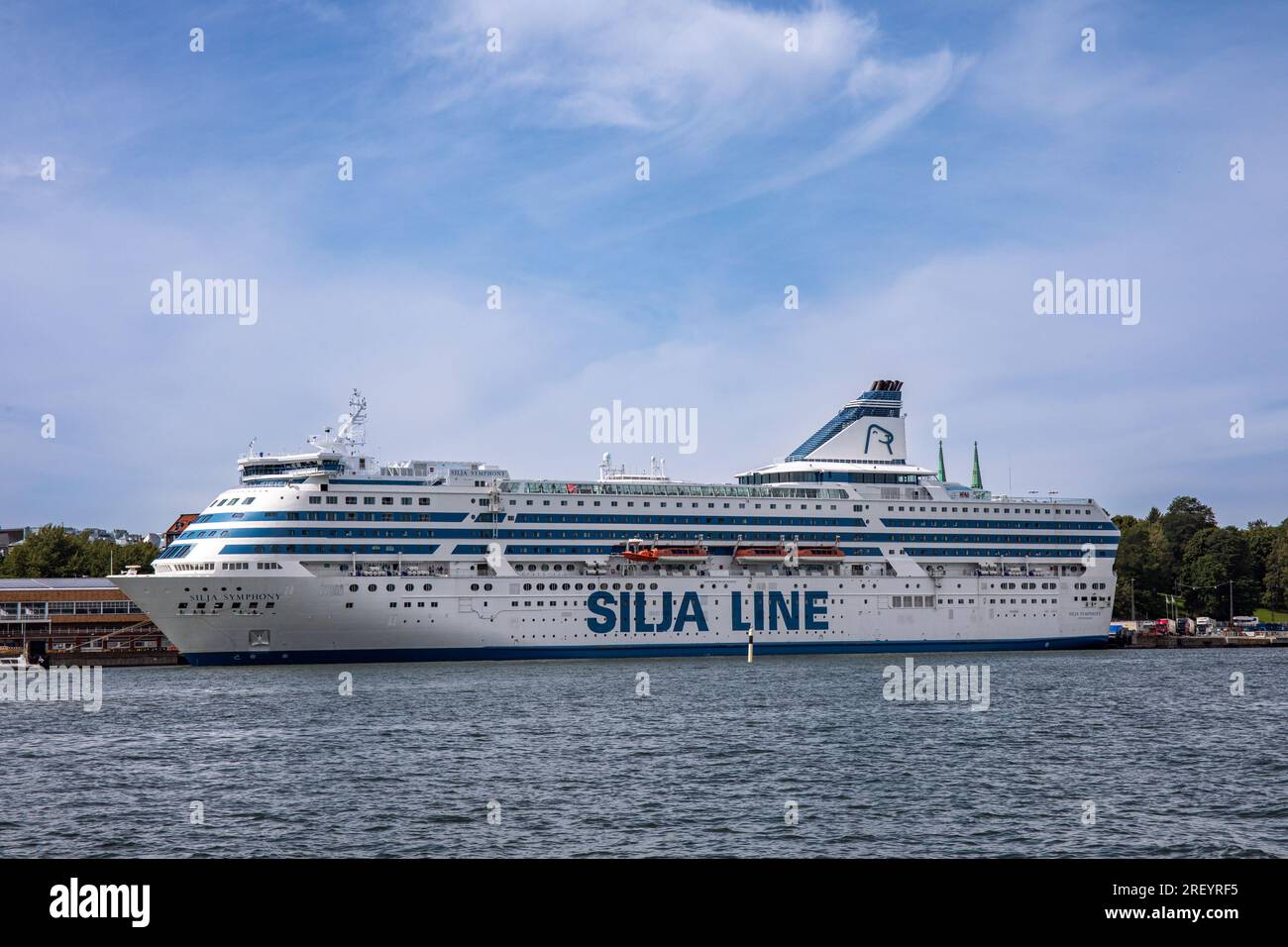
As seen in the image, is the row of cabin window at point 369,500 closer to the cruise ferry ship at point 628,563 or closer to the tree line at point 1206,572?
the cruise ferry ship at point 628,563

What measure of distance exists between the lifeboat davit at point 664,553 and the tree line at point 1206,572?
228 feet

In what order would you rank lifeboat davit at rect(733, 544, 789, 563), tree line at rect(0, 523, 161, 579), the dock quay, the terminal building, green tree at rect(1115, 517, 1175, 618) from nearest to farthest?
lifeboat davit at rect(733, 544, 789, 563)
the terminal building
the dock quay
tree line at rect(0, 523, 161, 579)
green tree at rect(1115, 517, 1175, 618)

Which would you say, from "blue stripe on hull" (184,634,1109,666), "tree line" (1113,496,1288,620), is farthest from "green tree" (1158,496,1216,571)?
"blue stripe on hull" (184,634,1109,666)

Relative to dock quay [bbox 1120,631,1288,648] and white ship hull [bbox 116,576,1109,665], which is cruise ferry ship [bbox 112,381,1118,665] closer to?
white ship hull [bbox 116,576,1109,665]

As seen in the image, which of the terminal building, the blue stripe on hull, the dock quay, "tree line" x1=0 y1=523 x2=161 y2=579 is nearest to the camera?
the blue stripe on hull

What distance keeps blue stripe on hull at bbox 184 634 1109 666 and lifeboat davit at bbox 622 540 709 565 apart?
4611mm

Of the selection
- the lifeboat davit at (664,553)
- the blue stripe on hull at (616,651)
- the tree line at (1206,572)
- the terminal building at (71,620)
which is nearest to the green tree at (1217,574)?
the tree line at (1206,572)

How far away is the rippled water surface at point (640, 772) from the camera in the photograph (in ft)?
73.9

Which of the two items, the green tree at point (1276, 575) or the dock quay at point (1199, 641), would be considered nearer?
the dock quay at point (1199, 641)

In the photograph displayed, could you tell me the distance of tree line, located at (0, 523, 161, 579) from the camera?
10288 cm

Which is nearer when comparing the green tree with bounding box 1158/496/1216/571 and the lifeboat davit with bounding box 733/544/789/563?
the lifeboat davit with bounding box 733/544/789/563
